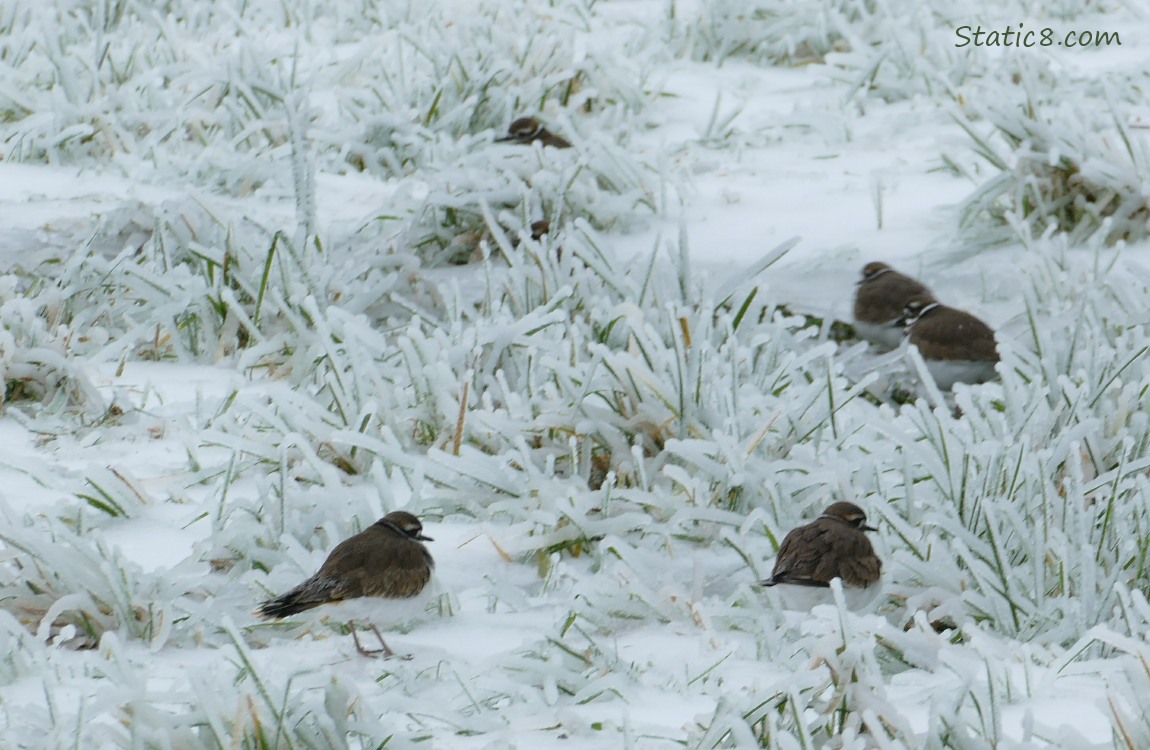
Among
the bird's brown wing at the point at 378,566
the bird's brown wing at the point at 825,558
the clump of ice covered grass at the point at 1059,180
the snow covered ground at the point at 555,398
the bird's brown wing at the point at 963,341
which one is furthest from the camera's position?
the clump of ice covered grass at the point at 1059,180

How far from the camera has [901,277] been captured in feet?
17.0

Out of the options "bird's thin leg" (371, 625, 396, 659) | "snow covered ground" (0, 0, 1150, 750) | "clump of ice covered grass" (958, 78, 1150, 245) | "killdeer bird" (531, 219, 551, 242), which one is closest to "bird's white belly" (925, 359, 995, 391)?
"snow covered ground" (0, 0, 1150, 750)

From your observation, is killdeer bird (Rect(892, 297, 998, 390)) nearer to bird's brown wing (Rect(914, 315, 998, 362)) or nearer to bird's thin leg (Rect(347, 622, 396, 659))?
bird's brown wing (Rect(914, 315, 998, 362))

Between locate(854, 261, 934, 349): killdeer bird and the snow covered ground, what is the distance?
15cm

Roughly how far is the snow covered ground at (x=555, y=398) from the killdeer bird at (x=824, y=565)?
0.07 m

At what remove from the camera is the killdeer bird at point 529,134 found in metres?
6.52

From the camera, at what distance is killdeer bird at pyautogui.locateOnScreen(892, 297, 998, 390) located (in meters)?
4.77

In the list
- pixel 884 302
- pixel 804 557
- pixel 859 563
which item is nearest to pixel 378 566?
pixel 804 557

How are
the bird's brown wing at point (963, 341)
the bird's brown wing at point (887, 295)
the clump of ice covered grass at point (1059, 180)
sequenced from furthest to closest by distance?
the clump of ice covered grass at point (1059, 180), the bird's brown wing at point (887, 295), the bird's brown wing at point (963, 341)

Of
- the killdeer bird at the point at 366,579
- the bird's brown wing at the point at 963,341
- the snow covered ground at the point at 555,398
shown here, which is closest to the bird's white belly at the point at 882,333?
the snow covered ground at the point at 555,398

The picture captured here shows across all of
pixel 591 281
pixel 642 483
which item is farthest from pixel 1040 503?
pixel 591 281

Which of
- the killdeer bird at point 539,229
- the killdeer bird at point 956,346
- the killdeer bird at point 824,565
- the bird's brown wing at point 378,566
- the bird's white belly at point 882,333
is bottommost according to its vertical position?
the bird's white belly at point 882,333

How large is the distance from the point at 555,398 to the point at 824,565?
117 centimetres

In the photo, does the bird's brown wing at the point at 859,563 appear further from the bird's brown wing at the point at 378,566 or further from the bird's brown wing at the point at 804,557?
the bird's brown wing at the point at 378,566
